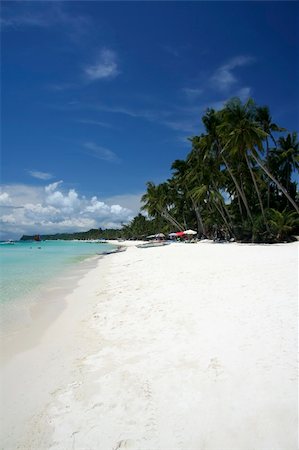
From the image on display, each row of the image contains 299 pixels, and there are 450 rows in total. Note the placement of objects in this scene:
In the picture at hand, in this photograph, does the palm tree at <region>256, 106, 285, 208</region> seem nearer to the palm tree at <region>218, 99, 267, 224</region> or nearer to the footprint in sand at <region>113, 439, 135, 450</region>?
the palm tree at <region>218, 99, 267, 224</region>

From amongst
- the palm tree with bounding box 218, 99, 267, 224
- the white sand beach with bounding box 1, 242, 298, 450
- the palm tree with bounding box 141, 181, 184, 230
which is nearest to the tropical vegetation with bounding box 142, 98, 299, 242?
the palm tree with bounding box 218, 99, 267, 224

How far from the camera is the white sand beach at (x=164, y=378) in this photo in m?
2.75

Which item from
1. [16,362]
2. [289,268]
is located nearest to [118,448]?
[16,362]

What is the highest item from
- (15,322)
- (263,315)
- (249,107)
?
(249,107)

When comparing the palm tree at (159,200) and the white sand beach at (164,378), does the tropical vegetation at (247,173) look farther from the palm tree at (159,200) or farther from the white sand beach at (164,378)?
the white sand beach at (164,378)

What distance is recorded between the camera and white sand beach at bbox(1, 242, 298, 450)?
275 cm

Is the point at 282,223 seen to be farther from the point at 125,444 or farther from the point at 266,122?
the point at 125,444

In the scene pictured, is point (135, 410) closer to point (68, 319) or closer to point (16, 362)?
point (16, 362)

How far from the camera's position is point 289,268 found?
9.19 meters

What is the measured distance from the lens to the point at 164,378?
3678mm

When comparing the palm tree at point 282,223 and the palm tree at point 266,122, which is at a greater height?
the palm tree at point 266,122

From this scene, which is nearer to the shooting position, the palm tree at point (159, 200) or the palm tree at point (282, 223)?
the palm tree at point (282, 223)

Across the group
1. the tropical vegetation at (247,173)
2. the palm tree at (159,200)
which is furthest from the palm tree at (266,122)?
the palm tree at (159,200)

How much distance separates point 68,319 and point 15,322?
4.29ft
